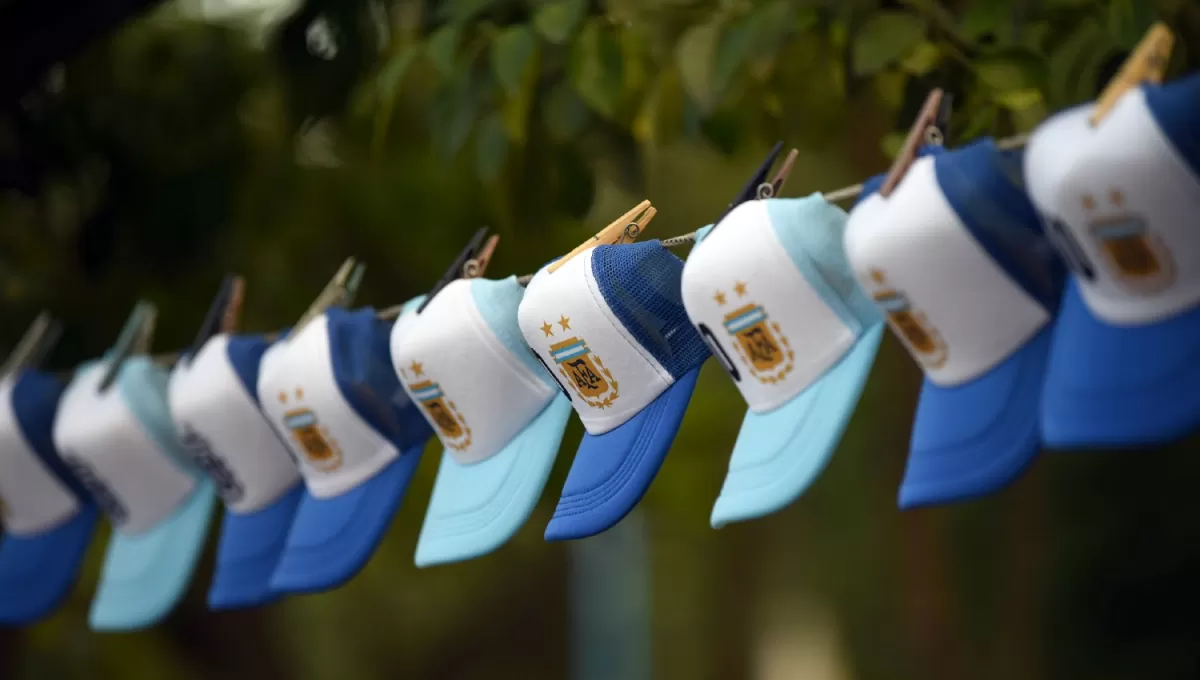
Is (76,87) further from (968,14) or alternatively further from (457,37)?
(968,14)

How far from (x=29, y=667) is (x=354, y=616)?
1.61 metres

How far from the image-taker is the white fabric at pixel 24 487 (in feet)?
6.30

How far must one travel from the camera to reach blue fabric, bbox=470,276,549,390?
1.38m

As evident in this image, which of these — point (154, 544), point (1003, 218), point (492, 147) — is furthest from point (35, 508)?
point (1003, 218)

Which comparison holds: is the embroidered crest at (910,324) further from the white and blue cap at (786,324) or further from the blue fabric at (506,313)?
the blue fabric at (506,313)

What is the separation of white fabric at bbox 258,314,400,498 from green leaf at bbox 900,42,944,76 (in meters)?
0.75

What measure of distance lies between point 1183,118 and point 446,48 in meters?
1.09

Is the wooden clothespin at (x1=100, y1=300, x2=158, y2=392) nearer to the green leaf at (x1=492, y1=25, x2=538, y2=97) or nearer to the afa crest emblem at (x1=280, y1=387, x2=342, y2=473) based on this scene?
the afa crest emblem at (x1=280, y1=387, x2=342, y2=473)

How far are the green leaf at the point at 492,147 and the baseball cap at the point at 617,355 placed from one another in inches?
24.5

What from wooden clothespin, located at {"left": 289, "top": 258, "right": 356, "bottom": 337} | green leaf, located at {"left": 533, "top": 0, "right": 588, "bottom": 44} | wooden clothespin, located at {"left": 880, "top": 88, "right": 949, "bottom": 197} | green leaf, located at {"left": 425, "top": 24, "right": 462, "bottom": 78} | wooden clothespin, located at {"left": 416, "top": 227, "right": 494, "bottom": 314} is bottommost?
wooden clothespin, located at {"left": 289, "top": 258, "right": 356, "bottom": 337}

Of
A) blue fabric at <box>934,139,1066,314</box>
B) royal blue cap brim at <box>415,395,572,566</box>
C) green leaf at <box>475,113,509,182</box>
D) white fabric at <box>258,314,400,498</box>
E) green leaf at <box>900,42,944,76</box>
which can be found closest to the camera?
blue fabric at <box>934,139,1066,314</box>

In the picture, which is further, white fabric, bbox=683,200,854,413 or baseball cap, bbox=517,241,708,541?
baseball cap, bbox=517,241,708,541

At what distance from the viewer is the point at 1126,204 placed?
90cm

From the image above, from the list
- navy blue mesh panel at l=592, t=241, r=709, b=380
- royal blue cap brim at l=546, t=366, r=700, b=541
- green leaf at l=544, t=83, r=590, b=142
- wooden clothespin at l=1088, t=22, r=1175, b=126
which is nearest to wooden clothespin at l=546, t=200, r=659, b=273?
navy blue mesh panel at l=592, t=241, r=709, b=380
